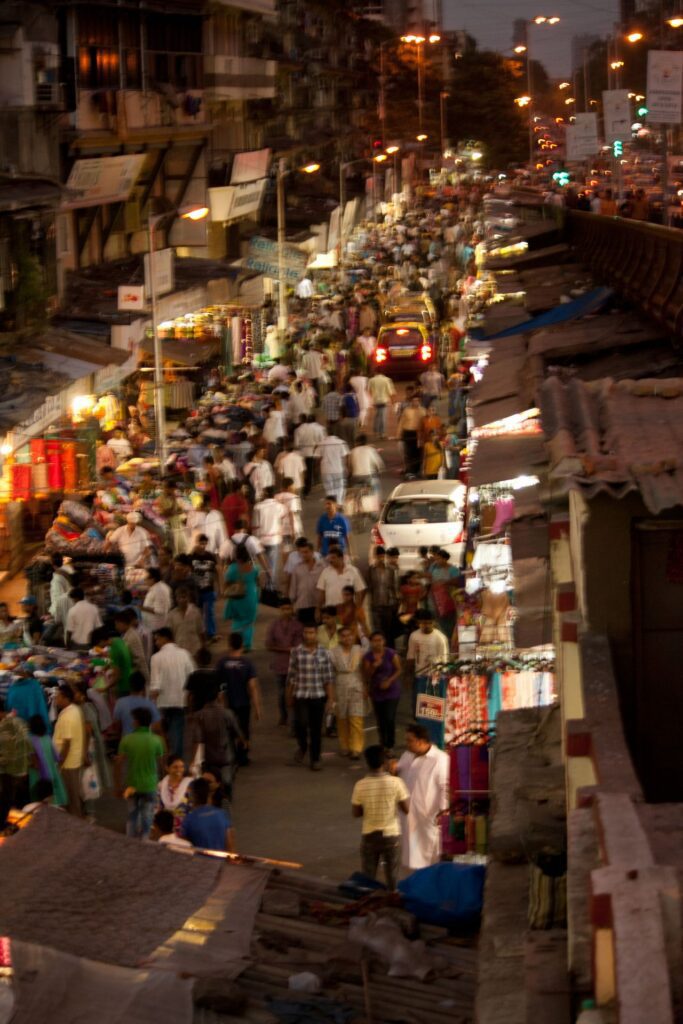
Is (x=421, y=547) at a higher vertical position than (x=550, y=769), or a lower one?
lower

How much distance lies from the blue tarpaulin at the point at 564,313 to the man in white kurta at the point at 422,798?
7.81 metres

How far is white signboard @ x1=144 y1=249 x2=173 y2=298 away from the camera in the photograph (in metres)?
26.9

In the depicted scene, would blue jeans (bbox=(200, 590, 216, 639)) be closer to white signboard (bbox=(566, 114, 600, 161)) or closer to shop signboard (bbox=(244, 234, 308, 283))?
shop signboard (bbox=(244, 234, 308, 283))

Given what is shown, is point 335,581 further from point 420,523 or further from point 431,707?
point 431,707

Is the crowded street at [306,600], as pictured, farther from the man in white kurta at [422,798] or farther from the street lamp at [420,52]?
the street lamp at [420,52]

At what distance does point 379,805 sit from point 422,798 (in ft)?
1.13

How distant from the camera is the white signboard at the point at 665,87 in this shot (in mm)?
28641

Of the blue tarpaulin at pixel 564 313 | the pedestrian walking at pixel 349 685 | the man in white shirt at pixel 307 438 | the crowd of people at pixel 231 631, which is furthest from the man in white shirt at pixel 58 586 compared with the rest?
the man in white shirt at pixel 307 438

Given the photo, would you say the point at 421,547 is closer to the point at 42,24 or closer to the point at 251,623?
the point at 251,623

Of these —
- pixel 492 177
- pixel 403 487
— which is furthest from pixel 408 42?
pixel 403 487

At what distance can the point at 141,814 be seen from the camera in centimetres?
1330

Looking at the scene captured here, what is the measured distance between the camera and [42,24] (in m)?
30.0

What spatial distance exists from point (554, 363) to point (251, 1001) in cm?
937

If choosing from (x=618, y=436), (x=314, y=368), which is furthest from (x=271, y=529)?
(x=618, y=436)
